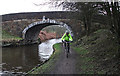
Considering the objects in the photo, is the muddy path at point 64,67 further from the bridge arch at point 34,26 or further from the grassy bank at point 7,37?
the grassy bank at point 7,37

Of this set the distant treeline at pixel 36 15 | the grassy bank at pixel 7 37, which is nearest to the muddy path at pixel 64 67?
the distant treeline at pixel 36 15

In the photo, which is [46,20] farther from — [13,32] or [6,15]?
[6,15]

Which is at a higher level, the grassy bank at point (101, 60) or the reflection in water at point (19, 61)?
the grassy bank at point (101, 60)

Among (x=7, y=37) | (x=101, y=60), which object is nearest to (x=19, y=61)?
(x=101, y=60)

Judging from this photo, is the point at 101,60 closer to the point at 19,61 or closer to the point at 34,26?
the point at 19,61

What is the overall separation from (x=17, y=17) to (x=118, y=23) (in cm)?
2227

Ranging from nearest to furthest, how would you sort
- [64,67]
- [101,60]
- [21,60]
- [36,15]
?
[101,60] < [64,67] < [21,60] < [36,15]

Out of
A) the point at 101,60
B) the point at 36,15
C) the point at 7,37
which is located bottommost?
the point at 7,37

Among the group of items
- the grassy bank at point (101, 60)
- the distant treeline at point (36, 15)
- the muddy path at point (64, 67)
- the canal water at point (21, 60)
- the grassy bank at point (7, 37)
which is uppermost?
the distant treeline at point (36, 15)

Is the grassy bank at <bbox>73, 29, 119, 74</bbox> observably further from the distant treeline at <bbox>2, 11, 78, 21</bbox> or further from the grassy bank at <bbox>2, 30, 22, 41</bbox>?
the grassy bank at <bbox>2, 30, 22, 41</bbox>

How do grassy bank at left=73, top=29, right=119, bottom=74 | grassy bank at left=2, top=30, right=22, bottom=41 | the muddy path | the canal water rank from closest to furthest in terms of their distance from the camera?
1. grassy bank at left=73, top=29, right=119, bottom=74
2. the muddy path
3. the canal water
4. grassy bank at left=2, top=30, right=22, bottom=41

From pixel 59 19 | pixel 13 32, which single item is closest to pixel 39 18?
pixel 59 19

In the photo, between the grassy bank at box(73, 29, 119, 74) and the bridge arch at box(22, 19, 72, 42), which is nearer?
the grassy bank at box(73, 29, 119, 74)

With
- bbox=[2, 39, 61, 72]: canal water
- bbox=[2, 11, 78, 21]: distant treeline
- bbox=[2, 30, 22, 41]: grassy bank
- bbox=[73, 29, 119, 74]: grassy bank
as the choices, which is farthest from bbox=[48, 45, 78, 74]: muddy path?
bbox=[2, 30, 22, 41]: grassy bank
